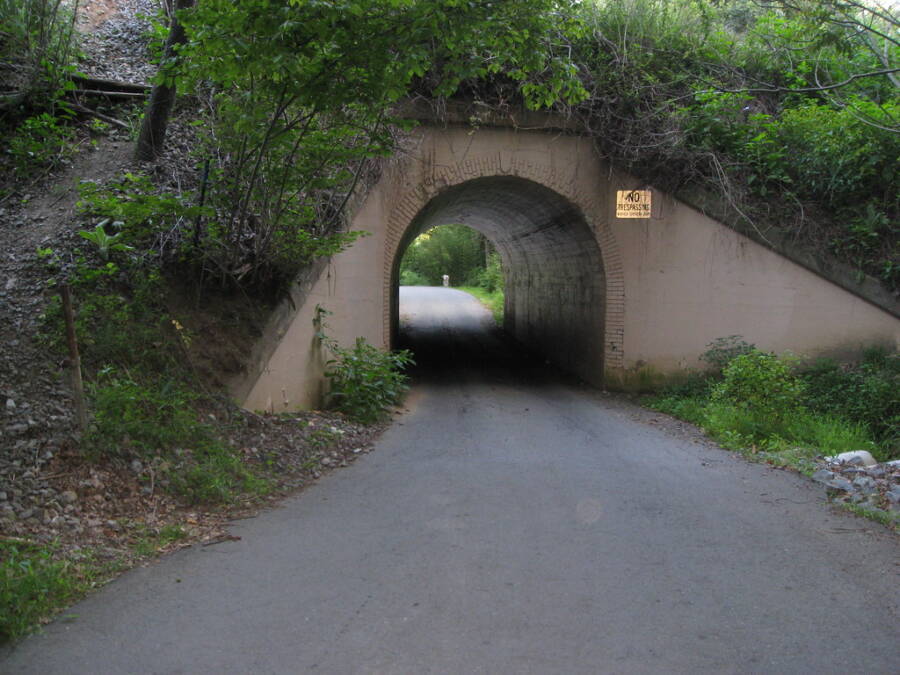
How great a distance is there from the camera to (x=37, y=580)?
10.5 ft

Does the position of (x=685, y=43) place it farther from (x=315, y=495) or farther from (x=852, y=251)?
(x=315, y=495)

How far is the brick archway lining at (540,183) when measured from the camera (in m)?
9.57

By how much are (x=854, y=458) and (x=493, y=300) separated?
22228 millimetres

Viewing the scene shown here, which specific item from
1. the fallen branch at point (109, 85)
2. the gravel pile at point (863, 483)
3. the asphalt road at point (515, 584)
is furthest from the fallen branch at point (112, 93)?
the gravel pile at point (863, 483)

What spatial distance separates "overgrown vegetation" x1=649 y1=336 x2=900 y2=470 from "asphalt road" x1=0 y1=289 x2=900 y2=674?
1.17 m

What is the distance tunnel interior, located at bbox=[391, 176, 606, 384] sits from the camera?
1073 cm

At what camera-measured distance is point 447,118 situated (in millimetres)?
9672

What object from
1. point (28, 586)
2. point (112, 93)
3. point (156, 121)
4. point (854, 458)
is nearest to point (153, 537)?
point (28, 586)

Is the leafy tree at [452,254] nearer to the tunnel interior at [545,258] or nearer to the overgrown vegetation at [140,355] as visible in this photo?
the tunnel interior at [545,258]

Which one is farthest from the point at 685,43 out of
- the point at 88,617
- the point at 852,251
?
the point at 88,617

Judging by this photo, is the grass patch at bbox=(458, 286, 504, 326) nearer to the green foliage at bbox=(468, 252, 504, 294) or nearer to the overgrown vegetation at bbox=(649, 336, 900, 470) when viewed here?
the green foliage at bbox=(468, 252, 504, 294)

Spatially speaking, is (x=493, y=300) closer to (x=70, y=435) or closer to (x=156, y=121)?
(x=156, y=121)

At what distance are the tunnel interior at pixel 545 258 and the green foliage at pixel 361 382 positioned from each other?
102 inches

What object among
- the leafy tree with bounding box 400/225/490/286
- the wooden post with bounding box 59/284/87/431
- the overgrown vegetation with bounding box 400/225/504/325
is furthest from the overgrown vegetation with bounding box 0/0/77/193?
the leafy tree with bounding box 400/225/490/286
